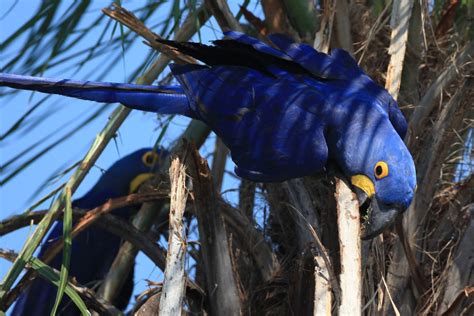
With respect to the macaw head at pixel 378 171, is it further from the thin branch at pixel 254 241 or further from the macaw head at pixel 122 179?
the macaw head at pixel 122 179

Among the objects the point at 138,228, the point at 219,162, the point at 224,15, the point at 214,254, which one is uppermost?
the point at 224,15

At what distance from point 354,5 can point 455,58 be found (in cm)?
41

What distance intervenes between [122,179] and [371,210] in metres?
1.97

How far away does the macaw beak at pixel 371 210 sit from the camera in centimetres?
238

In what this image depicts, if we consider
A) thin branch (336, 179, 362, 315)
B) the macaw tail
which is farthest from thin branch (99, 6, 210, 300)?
thin branch (336, 179, 362, 315)

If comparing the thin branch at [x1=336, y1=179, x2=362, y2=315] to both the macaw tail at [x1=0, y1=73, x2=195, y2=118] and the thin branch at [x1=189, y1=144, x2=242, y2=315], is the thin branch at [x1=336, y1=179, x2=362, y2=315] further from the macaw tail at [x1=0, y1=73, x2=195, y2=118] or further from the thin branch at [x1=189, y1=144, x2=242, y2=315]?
the macaw tail at [x1=0, y1=73, x2=195, y2=118]

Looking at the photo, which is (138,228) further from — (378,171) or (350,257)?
(350,257)

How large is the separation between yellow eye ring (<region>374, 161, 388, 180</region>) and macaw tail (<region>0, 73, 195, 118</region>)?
0.55 meters

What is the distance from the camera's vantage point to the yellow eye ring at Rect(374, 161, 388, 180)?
95.3 inches

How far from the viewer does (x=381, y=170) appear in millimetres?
2438

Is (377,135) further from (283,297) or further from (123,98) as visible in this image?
(123,98)

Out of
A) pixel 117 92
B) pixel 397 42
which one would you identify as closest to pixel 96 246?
pixel 117 92

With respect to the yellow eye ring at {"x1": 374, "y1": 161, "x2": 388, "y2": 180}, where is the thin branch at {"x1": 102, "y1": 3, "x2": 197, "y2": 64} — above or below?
above

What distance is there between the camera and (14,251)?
2266 millimetres
